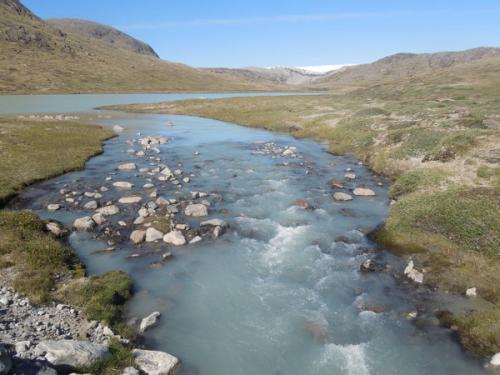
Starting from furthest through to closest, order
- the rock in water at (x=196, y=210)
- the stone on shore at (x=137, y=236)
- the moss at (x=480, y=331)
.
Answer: the rock in water at (x=196, y=210) < the stone on shore at (x=137, y=236) < the moss at (x=480, y=331)

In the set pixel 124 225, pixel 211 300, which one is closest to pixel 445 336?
pixel 211 300

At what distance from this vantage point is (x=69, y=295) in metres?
16.8

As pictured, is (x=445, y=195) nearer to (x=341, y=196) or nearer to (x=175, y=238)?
(x=341, y=196)

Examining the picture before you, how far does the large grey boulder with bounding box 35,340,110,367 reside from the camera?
11.0 m

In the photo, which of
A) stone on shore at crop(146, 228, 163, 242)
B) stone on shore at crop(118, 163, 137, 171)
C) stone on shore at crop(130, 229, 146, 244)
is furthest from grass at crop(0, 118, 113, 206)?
stone on shore at crop(146, 228, 163, 242)

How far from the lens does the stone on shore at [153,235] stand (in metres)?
23.2

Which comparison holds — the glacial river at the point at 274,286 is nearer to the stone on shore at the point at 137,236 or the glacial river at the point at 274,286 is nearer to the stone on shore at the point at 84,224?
the stone on shore at the point at 137,236

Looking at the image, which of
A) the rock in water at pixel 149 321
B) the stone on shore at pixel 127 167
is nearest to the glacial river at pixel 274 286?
the rock in water at pixel 149 321

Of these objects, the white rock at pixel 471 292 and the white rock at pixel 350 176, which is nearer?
the white rock at pixel 471 292

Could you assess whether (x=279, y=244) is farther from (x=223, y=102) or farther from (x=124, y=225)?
(x=223, y=102)

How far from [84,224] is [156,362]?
14656 mm

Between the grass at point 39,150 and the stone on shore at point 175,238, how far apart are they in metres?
15.6

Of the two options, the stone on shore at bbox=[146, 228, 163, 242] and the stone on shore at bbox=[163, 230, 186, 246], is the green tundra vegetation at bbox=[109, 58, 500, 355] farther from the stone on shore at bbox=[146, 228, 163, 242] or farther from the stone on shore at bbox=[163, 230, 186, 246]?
the stone on shore at bbox=[146, 228, 163, 242]

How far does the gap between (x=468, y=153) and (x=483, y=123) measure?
17.4m
